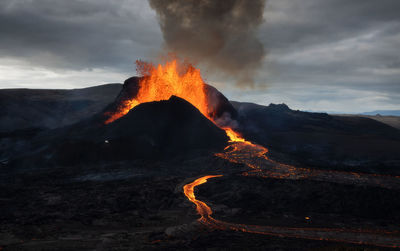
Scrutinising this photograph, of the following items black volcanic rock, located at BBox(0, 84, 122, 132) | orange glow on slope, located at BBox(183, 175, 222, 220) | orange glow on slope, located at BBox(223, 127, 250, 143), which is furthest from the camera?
black volcanic rock, located at BBox(0, 84, 122, 132)

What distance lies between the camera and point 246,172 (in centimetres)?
3459

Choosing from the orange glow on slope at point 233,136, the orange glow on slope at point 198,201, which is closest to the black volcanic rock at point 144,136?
→ the orange glow on slope at point 233,136

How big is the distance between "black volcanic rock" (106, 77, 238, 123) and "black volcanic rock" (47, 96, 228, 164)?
6.79 m

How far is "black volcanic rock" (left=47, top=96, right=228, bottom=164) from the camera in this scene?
42.5m

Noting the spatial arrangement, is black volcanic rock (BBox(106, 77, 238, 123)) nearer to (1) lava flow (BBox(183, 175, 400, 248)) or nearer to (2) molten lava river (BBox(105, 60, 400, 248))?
(2) molten lava river (BBox(105, 60, 400, 248))

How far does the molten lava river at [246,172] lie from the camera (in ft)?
61.1

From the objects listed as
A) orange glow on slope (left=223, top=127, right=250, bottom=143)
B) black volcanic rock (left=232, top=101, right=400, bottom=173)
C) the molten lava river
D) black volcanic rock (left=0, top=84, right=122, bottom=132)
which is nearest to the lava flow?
the molten lava river

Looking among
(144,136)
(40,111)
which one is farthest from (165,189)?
(40,111)

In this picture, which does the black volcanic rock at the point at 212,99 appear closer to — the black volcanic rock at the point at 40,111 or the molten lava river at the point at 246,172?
the molten lava river at the point at 246,172

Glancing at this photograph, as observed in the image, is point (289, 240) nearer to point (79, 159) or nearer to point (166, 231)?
point (166, 231)

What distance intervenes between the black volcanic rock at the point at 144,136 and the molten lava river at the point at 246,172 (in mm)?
4473

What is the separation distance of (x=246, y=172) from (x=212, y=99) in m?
31.3

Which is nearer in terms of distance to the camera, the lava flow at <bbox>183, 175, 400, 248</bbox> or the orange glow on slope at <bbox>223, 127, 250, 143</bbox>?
the lava flow at <bbox>183, 175, 400, 248</bbox>

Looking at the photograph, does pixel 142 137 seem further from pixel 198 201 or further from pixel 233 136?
pixel 198 201
